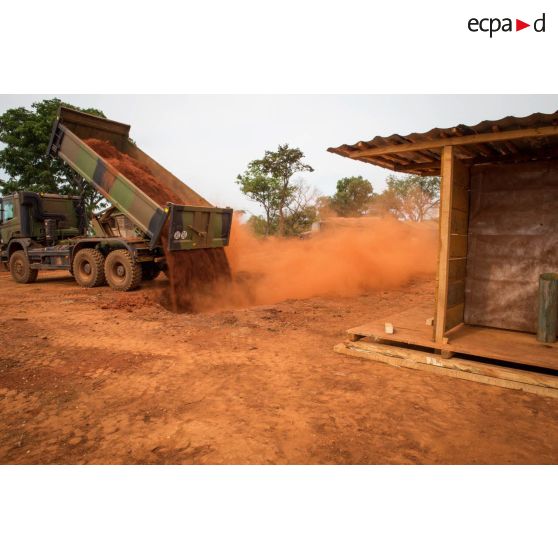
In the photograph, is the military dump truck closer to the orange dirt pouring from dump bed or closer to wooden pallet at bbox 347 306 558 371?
the orange dirt pouring from dump bed

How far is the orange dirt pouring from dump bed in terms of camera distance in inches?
392

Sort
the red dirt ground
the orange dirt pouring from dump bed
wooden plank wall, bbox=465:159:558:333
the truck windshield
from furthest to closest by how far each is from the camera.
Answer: the truck windshield
the orange dirt pouring from dump bed
wooden plank wall, bbox=465:159:558:333
the red dirt ground

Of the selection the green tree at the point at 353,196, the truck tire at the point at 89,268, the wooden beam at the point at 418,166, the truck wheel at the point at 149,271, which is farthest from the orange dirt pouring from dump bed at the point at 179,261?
the green tree at the point at 353,196

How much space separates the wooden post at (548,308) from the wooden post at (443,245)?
124 cm

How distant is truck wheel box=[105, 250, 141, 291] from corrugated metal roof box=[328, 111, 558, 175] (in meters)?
6.49

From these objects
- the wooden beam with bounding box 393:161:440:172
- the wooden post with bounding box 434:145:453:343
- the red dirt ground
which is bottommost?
the red dirt ground

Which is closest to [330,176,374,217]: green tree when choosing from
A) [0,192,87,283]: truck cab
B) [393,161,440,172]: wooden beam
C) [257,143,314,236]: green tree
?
[257,143,314,236]: green tree

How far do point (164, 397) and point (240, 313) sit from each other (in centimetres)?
402

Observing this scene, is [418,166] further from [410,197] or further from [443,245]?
[410,197]

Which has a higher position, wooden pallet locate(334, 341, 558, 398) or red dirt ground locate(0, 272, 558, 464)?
wooden pallet locate(334, 341, 558, 398)

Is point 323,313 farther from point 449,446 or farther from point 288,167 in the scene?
point 288,167

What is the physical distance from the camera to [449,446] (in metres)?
3.39

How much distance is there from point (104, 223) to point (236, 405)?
8.69m

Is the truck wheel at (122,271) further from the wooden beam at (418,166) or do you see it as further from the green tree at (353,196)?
the green tree at (353,196)
